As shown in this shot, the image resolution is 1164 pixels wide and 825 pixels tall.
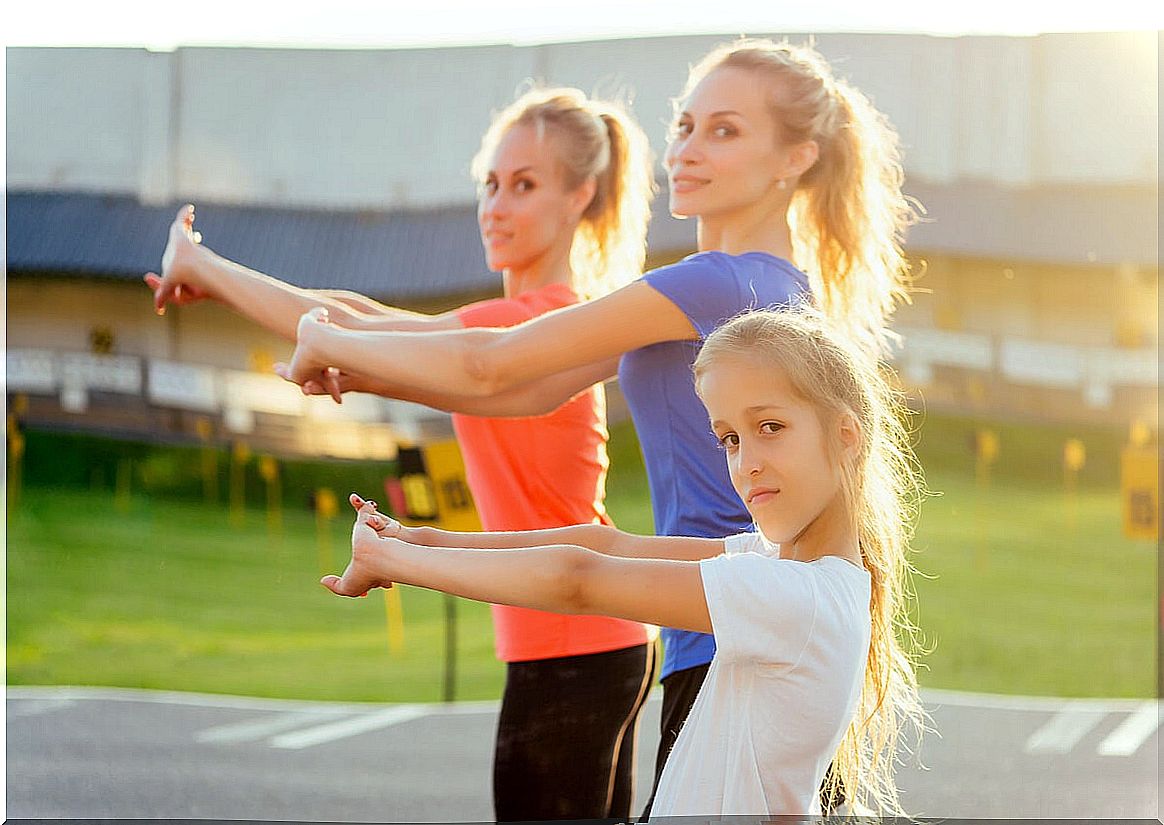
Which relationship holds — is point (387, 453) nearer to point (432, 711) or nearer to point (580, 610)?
point (432, 711)

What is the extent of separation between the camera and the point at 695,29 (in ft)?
7.33

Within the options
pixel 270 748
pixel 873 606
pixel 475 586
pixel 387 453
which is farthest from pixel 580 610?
pixel 270 748

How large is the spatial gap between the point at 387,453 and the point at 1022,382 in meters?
1.29

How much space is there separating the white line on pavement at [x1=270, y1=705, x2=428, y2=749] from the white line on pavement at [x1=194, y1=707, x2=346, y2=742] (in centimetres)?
3

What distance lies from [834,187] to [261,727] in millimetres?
2028

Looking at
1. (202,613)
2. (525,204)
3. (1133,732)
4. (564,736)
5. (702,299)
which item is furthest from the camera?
(202,613)

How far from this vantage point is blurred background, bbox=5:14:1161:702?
2.52 m

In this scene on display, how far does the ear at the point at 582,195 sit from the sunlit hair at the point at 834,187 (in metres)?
0.24

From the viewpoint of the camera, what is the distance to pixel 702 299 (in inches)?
46.0

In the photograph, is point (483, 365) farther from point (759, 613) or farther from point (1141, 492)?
point (1141, 492)

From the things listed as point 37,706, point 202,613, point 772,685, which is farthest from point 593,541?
point 37,706

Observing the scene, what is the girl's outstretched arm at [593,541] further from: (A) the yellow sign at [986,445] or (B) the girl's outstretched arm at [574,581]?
(A) the yellow sign at [986,445]

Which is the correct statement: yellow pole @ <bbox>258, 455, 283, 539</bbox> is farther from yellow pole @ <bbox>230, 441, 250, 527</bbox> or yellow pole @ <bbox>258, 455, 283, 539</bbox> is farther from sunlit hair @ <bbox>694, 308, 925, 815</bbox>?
sunlit hair @ <bbox>694, 308, 925, 815</bbox>

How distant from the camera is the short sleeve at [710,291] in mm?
1167
